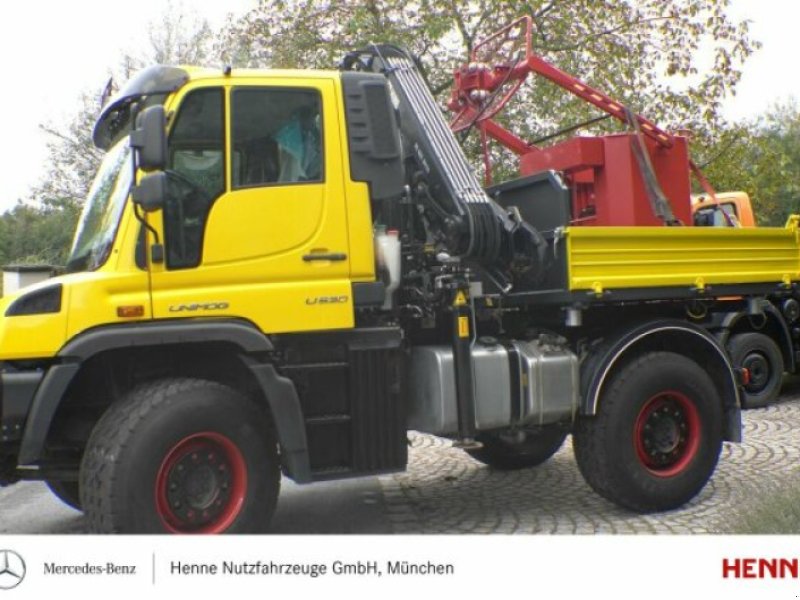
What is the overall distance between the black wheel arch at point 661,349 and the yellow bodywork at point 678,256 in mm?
258

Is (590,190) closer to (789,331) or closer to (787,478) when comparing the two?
(787,478)

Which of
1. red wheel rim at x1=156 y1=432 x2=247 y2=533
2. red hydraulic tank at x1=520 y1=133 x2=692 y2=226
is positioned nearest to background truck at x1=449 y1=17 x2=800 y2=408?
red hydraulic tank at x1=520 y1=133 x2=692 y2=226

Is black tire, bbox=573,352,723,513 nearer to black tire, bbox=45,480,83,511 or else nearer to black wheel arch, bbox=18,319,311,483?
black wheel arch, bbox=18,319,311,483

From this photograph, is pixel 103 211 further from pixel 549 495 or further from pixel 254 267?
pixel 549 495

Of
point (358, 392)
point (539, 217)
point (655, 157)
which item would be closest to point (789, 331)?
point (655, 157)

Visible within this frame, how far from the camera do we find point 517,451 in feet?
18.4

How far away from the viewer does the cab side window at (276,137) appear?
Result: 386 cm

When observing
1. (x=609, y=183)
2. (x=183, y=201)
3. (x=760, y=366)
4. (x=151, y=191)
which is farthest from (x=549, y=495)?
(x=760, y=366)

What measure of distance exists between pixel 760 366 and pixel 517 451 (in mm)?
3721

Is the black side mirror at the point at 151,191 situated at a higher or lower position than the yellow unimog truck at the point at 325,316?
higher

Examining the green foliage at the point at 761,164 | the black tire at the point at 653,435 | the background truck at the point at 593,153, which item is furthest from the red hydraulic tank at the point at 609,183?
the green foliage at the point at 761,164

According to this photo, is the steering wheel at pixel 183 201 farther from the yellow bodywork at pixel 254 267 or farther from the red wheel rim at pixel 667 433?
the red wheel rim at pixel 667 433

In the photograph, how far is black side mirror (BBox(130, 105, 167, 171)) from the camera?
11.4 ft
